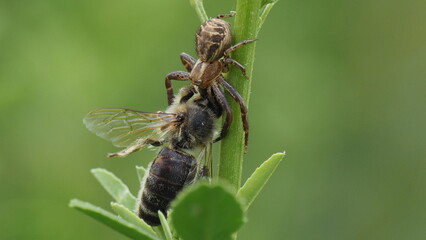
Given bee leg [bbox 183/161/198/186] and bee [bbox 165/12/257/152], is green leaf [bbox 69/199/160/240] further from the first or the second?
bee leg [bbox 183/161/198/186]

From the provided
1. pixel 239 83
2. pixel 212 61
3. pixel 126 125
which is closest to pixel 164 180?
pixel 126 125

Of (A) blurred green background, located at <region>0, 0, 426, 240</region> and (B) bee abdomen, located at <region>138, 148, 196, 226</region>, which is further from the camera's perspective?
(A) blurred green background, located at <region>0, 0, 426, 240</region>

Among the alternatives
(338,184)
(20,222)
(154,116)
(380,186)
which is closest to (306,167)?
(338,184)

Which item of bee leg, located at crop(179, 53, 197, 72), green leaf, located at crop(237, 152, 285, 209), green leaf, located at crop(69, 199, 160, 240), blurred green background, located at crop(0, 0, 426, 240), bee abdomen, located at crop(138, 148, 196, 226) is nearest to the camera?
green leaf, located at crop(69, 199, 160, 240)

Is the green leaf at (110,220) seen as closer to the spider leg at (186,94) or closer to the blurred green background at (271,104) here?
the spider leg at (186,94)

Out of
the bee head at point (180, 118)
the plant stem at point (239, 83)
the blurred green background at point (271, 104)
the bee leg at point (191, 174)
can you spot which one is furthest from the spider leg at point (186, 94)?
the blurred green background at point (271, 104)

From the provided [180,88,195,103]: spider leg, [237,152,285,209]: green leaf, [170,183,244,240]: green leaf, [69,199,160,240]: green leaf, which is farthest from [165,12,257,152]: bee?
[170,183,244,240]: green leaf
